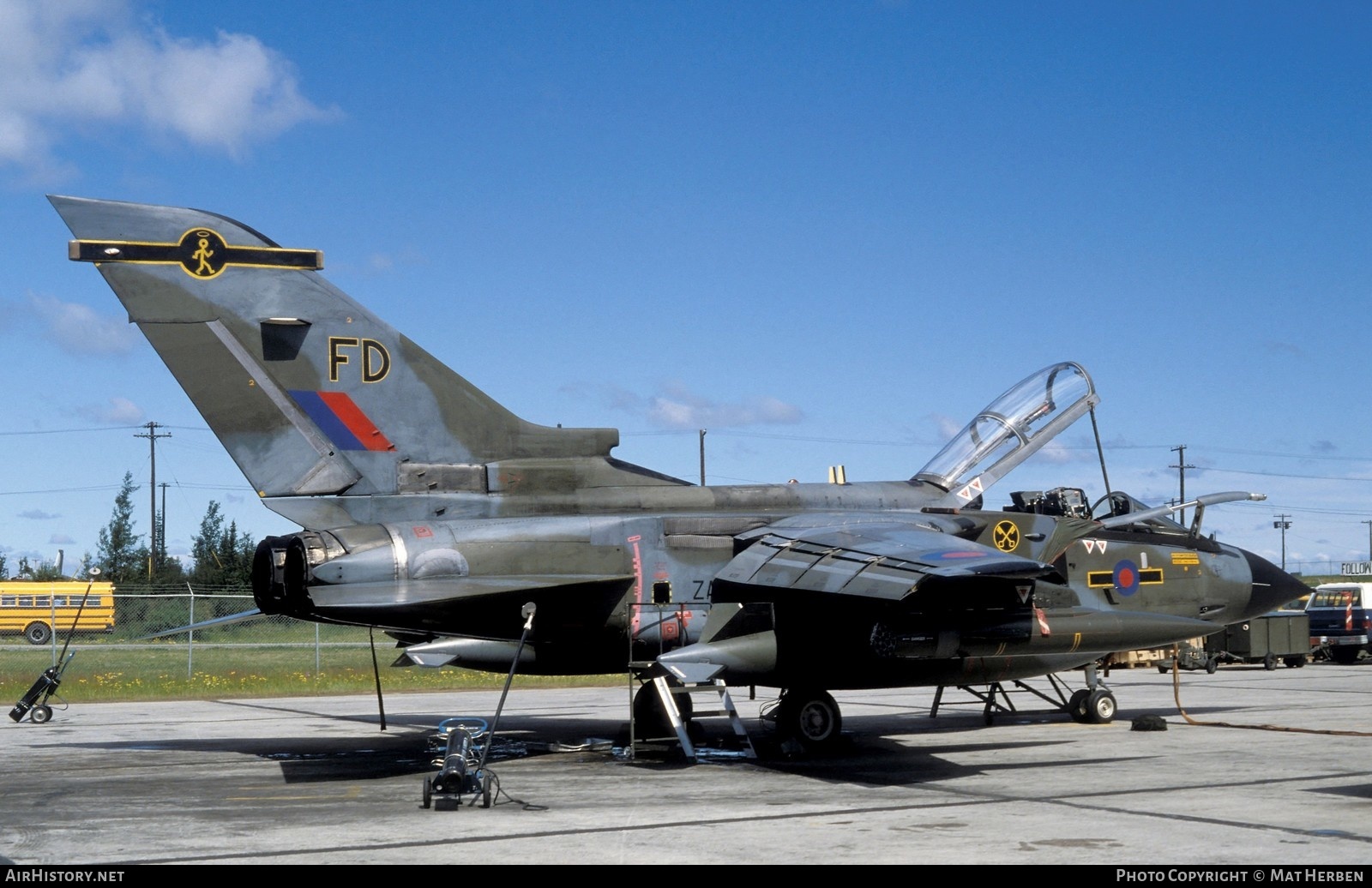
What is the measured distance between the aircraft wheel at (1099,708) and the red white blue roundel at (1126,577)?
192 cm

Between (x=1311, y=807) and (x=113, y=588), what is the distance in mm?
44483

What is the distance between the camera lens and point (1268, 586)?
18188 millimetres

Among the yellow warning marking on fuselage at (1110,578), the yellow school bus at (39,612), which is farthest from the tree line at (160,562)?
the yellow warning marking on fuselage at (1110,578)

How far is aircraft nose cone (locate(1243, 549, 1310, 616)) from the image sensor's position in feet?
59.5

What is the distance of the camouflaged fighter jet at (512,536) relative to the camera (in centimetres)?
1316

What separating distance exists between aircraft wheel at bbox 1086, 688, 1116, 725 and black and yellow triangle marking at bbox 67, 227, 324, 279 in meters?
11.7

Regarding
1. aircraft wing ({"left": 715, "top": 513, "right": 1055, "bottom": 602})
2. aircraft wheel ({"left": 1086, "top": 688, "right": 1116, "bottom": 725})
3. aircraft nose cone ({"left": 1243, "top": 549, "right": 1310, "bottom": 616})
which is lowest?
aircraft wheel ({"left": 1086, "top": 688, "right": 1116, "bottom": 725})

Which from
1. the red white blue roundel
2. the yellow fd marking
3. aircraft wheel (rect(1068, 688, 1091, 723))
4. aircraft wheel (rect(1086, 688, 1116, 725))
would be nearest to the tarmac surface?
aircraft wheel (rect(1086, 688, 1116, 725))

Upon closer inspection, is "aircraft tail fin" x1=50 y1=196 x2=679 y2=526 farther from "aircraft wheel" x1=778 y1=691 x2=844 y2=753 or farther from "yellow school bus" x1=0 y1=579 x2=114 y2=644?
"yellow school bus" x1=0 y1=579 x2=114 y2=644

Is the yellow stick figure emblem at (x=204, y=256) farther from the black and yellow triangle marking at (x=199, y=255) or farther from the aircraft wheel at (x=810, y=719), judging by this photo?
the aircraft wheel at (x=810, y=719)

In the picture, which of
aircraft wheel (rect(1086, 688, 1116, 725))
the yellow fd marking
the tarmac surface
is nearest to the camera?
the tarmac surface

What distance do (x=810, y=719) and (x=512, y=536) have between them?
415 cm
